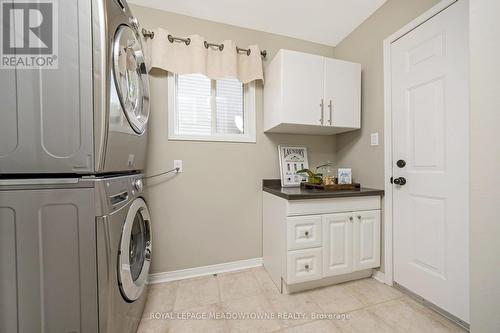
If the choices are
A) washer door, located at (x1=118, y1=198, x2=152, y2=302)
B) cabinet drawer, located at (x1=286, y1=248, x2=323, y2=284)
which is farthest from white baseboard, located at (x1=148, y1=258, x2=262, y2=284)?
cabinet drawer, located at (x1=286, y1=248, x2=323, y2=284)

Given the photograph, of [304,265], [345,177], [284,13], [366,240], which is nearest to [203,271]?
[304,265]

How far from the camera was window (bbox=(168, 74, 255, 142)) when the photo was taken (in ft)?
5.85

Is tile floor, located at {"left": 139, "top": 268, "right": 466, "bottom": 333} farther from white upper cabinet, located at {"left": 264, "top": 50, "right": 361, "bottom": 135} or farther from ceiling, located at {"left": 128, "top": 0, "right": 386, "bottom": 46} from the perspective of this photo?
ceiling, located at {"left": 128, "top": 0, "right": 386, "bottom": 46}

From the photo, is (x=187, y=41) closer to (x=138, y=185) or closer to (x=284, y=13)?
(x=284, y=13)

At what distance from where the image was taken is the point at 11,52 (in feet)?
2.41

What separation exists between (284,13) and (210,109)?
44.5 inches

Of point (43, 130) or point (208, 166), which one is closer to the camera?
point (43, 130)

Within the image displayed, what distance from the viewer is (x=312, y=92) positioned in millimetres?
1658

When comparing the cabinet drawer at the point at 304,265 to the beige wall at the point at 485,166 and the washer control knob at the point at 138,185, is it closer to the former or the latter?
the beige wall at the point at 485,166

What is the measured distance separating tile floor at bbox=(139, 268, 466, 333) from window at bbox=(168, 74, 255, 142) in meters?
1.34

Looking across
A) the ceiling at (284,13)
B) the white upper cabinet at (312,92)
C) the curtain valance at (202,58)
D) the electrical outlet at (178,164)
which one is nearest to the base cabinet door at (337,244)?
the white upper cabinet at (312,92)

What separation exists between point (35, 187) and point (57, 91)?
1.32 feet

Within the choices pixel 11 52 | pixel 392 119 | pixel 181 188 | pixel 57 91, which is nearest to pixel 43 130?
pixel 57 91

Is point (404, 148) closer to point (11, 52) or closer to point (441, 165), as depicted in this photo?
point (441, 165)
